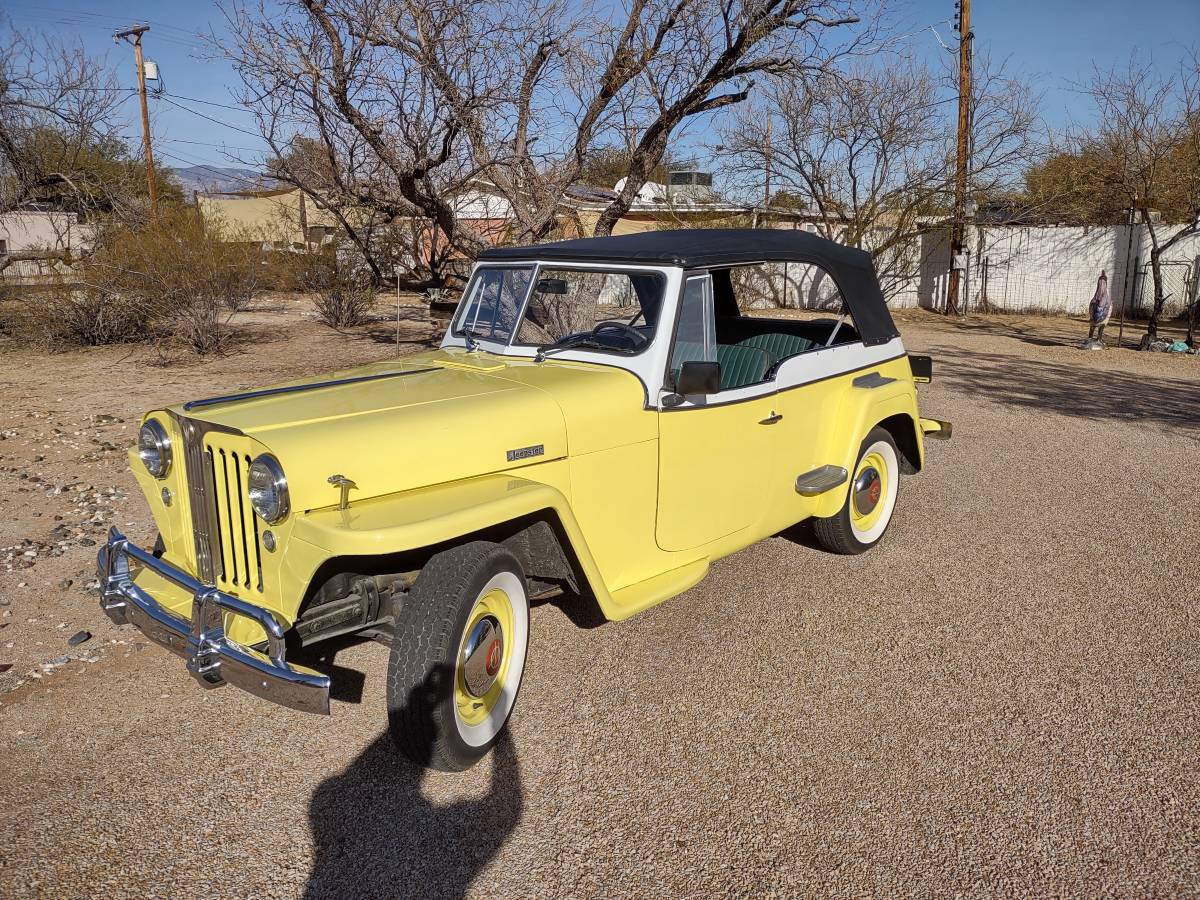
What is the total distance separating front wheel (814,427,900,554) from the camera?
188 inches

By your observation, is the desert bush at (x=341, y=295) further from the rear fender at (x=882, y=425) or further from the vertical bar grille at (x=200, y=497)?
the vertical bar grille at (x=200, y=497)

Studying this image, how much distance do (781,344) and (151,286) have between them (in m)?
10.9

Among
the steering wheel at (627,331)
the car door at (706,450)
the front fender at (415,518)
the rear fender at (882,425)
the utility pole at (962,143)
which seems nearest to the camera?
the front fender at (415,518)

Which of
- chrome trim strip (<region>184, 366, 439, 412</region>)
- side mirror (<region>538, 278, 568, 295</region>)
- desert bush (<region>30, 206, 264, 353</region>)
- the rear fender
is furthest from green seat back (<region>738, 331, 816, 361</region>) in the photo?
desert bush (<region>30, 206, 264, 353</region>)

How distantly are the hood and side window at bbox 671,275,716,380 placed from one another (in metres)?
0.80

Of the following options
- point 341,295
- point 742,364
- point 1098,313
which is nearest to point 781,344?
point 742,364

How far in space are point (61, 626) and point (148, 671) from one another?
754mm

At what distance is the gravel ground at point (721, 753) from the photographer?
2.56 metres

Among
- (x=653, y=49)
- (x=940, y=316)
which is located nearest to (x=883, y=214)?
(x=940, y=316)

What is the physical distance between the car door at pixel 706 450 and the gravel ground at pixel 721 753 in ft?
1.78

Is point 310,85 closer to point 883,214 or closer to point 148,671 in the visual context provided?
point 148,671

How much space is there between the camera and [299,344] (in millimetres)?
14188

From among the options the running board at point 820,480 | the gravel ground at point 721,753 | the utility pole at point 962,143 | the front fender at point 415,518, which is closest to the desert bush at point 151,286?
the gravel ground at point 721,753

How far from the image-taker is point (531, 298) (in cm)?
418
